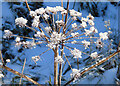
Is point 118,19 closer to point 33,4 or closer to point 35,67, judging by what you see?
point 33,4

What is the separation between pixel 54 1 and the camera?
2.21 metres

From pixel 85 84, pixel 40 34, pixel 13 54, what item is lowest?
pixel 85 84

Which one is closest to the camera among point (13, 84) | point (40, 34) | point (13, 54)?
point (40, 34)

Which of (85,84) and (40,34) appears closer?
(40,34)

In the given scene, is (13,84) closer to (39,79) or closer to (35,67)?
(39,79)

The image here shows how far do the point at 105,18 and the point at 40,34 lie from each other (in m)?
2.00

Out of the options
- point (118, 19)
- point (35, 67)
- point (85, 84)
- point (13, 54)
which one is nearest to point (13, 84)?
point (35, 67)

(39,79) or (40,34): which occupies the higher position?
(40,34)

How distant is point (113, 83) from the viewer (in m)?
1.44

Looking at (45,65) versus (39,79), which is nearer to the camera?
(39,79)

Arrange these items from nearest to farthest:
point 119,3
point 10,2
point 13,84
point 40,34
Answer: point 40,34 → point 13,84 → point 10,2 → point 119,3

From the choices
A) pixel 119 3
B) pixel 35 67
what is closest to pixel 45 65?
pixel 35 67

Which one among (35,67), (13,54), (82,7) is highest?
(82,7)

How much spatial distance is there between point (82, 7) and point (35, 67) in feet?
4.41
